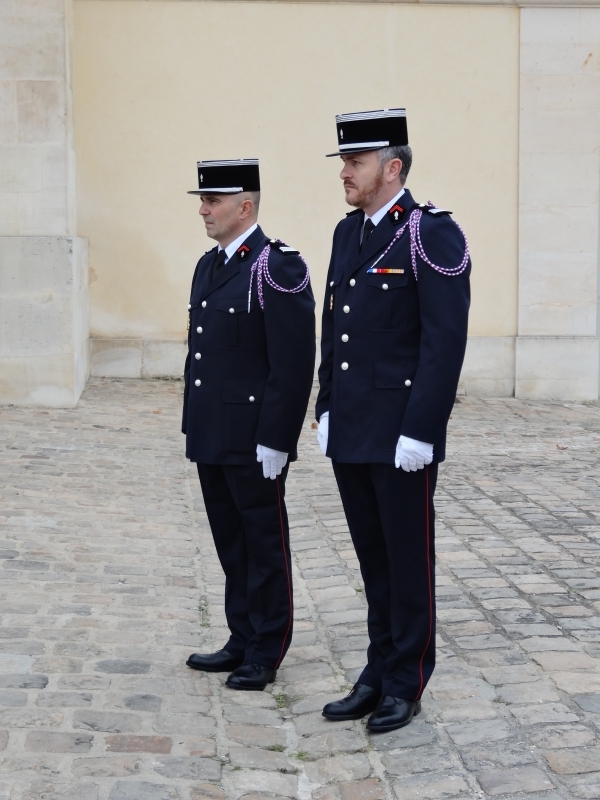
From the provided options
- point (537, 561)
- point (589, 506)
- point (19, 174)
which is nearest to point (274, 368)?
point (537, 561)

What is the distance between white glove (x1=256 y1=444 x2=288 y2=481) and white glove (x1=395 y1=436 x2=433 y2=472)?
570 millimetres

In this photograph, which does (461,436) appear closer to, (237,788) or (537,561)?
(537,561)

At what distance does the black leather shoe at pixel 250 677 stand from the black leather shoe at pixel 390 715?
0.57 meters

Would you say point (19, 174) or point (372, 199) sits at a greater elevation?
point (19, 174)

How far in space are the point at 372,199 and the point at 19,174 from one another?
22.1 feet

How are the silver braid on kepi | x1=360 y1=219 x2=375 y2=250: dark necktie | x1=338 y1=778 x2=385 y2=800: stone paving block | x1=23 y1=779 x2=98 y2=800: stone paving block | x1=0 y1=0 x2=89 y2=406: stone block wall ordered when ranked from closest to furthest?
x1=23 y1=779 x2=98 y2=800: stone paving block, x1=338 y1=778 x2=385 y2=800: stone paving block, the silver braid on kepi, x1=360 y1=219 x2=375 y2=250: dark necktie, x1=0 y1=0 x2=89 y2=406: stone block wall

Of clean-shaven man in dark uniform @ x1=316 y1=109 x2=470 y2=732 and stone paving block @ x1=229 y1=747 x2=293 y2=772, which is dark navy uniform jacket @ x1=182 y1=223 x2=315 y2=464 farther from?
stone paving block @ x1=229 y1=747 x2=293 y2=772

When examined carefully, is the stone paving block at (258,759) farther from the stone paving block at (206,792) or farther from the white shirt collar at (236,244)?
the white shirt collar at (236,244)

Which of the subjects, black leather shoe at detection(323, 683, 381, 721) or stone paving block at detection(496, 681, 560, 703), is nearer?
black leather shoe at detection(323, 683, 381, 721)

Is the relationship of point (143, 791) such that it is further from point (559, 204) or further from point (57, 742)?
point (559, 204)

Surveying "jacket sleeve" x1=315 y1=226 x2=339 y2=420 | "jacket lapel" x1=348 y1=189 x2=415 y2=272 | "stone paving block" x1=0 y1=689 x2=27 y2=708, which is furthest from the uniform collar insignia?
"stone paving block" x1=0 y1=689 x2=27 y2=708

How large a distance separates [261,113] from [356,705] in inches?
327

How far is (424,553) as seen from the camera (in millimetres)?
3494

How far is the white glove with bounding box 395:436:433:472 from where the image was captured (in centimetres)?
330
